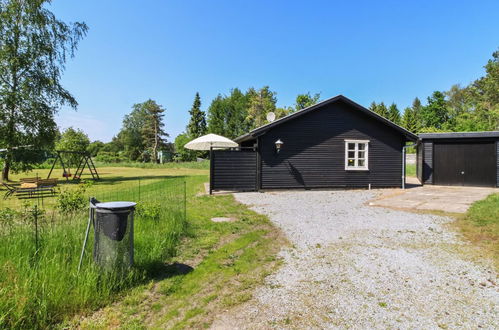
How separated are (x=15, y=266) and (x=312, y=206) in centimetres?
718

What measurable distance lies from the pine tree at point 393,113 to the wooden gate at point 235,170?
40.6 metres

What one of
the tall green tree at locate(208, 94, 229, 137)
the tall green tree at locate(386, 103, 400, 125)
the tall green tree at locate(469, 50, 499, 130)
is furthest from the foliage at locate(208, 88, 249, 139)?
the tall green tree at locate(469, 50, 499, 130)

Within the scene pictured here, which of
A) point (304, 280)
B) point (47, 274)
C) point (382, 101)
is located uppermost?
point (382, 101)

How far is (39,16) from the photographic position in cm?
1617

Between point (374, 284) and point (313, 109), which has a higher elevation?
point (313, 109)

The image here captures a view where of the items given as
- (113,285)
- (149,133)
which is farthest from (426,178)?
(149,133)

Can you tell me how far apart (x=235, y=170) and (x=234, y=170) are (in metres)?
0.05

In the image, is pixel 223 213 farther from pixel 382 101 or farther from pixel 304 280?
pixel 382 101

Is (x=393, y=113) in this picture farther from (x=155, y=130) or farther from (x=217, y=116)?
(x=155, y=130)

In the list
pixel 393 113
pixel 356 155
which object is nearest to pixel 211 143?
pixel 356 155

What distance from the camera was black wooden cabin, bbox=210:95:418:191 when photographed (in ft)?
38.6

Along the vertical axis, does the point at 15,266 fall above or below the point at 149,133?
below

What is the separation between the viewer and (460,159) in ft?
45.7

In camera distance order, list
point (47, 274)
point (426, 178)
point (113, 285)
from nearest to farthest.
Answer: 1. point (47, 274)
2. point (113, 285)
3. point (426, 178)
